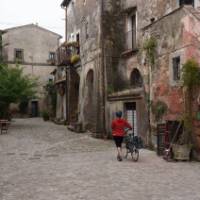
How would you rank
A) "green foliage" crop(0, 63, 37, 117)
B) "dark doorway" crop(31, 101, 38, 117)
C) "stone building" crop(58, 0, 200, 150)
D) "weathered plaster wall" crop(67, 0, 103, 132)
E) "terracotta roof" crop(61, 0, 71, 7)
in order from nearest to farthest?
"stone building" crop(58, 0, 200, 150), "weathered plaster wall" crop(67, 0, 103, 132), "green foliage" crop(0, 63, 37, 117), "terracotta roof" crop(61, 0, 71, 7), "dark doorway" crop(31, 101, 38, 117)

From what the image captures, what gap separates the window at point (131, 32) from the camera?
20328 mm

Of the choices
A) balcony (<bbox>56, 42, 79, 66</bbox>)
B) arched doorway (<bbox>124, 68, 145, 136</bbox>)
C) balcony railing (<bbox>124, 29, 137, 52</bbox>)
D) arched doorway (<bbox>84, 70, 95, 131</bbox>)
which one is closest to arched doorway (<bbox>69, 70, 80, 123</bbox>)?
balcony (<bbox>56, 42, 79, 66</bbox>)

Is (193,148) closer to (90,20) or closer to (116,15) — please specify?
(116,15)

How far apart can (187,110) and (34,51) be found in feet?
113

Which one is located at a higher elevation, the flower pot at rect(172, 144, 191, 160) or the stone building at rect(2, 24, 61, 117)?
the stone building at rect(2, 24, 61, 117)

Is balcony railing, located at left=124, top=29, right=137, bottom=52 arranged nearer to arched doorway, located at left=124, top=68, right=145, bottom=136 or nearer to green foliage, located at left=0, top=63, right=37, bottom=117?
arched doorway, located at left=124, top=68, right=145, bottom=136

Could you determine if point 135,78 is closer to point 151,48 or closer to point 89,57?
point 89,57

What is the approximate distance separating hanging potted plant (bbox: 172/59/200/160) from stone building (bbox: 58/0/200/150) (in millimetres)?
359

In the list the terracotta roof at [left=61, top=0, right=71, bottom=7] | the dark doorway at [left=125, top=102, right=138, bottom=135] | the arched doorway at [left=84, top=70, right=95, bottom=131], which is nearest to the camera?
the dark doorway at [left=125, top=102, right=138, bottom=135]

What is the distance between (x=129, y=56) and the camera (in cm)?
2000

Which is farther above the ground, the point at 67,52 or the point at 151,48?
the point at 67,52

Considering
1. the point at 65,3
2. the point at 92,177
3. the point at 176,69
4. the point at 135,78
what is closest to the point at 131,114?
the point at 135,78

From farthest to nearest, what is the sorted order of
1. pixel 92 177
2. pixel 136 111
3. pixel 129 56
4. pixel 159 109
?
pixel 129 56 → pixel 136 111 → pixel 159 109 → pixel 92 177

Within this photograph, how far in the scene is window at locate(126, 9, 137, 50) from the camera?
20328mm
